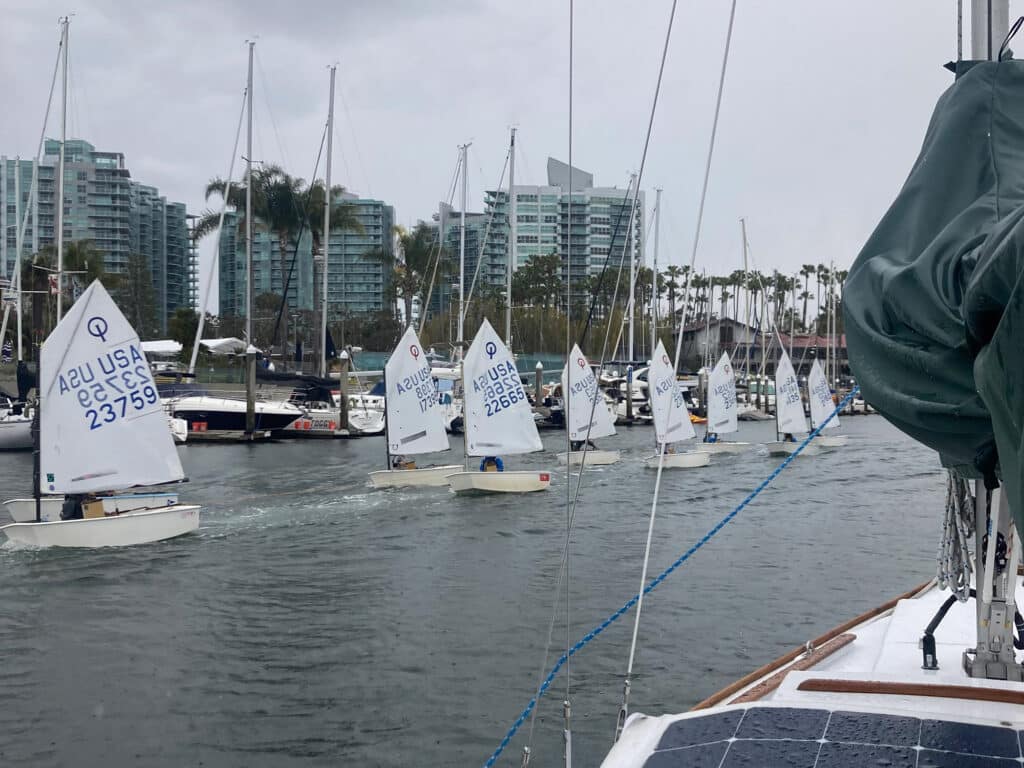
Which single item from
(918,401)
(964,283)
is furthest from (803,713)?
(964,283)

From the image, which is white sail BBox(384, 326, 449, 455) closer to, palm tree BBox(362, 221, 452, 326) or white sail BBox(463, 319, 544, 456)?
white sail BBox(463, 319, 544, 456)

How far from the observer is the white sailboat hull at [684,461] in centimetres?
2969

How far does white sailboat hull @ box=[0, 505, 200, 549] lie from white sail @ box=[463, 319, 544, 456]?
325 inches

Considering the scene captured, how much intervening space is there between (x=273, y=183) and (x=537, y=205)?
140ft

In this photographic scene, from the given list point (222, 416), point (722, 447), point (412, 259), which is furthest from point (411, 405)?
point (412, 259)

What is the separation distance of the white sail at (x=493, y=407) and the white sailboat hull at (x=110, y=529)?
8.25 meters

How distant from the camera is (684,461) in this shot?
30.0 m

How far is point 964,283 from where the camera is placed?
11.1ft

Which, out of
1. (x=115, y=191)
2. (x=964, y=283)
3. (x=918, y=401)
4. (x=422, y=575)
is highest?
(x=115, y=191)

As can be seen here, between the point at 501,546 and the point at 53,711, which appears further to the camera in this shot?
the point at 501,546

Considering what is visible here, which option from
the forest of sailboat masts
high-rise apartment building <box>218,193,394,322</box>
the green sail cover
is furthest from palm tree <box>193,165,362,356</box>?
the green sail cover

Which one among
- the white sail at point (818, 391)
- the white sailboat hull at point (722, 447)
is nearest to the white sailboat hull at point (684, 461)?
the white sailboat hull at point (722, 447)

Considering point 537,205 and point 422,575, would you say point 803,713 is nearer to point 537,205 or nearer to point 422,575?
point 422,575

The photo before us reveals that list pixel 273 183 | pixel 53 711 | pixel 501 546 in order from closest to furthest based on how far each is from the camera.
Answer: pixel 53 711 → pixel 501 546 → pixel 273 183
